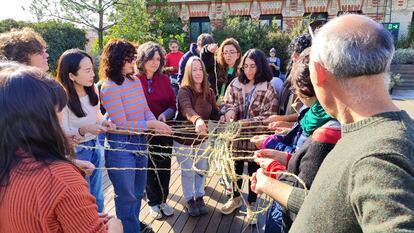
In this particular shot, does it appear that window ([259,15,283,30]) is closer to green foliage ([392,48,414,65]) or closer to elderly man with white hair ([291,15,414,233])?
green foliage ([392,48,414,65])

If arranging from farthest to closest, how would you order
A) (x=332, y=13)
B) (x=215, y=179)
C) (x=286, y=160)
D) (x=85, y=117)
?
1. (x=332, y=13)
2. (x=215, y=179)
3. (x=85, y=117)
4. (x=286, y=160)

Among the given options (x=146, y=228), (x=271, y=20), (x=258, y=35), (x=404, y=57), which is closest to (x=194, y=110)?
(x=146, y=228)

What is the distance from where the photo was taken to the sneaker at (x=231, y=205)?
10.5 ft

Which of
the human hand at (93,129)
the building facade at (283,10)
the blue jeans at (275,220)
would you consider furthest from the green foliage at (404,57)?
the human hand at (93,129)

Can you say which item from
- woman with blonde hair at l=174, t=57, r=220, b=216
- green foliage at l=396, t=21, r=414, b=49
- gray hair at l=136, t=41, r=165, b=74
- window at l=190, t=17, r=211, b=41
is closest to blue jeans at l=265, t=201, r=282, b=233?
woman with blonde hair at l=174, t=57, r=220, b=216

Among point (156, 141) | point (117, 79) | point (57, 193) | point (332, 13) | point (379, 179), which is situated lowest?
point (156, 141)

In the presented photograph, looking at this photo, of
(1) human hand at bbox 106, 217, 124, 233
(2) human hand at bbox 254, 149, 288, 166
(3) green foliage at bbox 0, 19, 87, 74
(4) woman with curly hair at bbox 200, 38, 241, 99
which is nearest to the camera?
(1) human hand at bbox 106, 217, 124, 233

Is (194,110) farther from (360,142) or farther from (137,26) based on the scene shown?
(137,26)

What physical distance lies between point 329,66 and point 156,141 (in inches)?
90.9

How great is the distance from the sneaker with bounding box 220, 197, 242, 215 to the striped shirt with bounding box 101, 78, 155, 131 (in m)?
1.27

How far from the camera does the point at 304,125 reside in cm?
167

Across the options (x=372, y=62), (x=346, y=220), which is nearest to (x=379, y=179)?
(x=346, y=220)

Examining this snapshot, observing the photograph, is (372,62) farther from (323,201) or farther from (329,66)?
(323,201)

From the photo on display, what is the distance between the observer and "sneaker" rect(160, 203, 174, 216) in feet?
10.5
